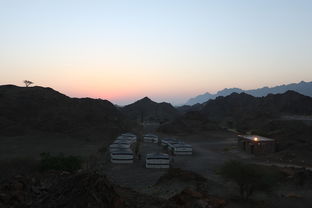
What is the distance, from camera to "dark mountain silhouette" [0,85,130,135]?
65.1 m

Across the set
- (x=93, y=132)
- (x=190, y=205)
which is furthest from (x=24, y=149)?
(x=190, y=205)

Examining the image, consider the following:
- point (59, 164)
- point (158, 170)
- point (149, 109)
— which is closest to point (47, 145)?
point (158, 170)

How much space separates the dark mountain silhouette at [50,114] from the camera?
213 feet

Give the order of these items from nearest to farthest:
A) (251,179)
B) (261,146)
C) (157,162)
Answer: (251,179) < (157,162) < (261,146)

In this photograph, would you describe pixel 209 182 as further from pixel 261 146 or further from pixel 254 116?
pixel 254 116

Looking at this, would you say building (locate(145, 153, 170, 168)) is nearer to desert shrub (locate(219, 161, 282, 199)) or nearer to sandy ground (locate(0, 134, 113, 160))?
sandy ground (locate(0, 134, 113, 160))

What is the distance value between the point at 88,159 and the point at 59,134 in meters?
25.0

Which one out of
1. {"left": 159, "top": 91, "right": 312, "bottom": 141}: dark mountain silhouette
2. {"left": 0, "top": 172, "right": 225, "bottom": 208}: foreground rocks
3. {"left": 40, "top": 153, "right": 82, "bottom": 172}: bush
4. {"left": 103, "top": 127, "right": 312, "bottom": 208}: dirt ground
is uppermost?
{"left": 159, "top": 91, "right": 312, "bottom": 141}: dark mountain silhouette

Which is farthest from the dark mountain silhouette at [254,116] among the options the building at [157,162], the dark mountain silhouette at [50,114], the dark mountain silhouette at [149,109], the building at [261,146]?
the building at [157,162]

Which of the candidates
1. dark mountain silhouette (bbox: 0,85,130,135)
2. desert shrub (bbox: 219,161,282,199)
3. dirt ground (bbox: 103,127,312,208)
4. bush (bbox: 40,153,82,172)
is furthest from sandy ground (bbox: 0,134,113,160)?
desert shrub (bbox: 219,161,282,199)

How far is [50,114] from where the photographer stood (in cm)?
7212

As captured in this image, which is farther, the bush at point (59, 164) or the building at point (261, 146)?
the building at point (261, 146)

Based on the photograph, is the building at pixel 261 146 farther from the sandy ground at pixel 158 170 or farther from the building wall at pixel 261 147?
the sandy ground at pixel 158 170

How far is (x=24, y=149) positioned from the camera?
155 feet
